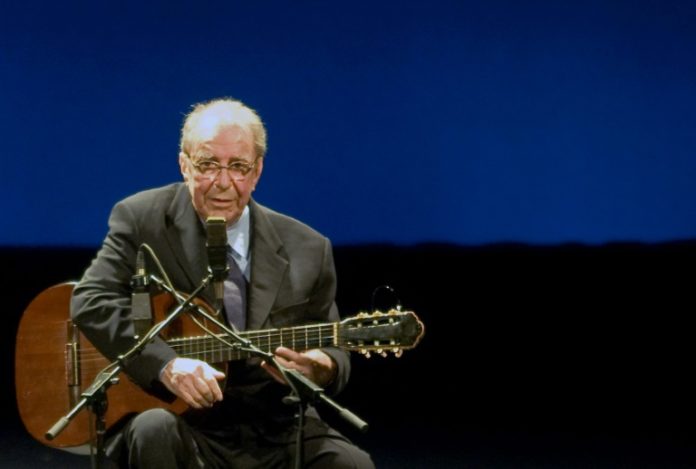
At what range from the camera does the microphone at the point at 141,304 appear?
2789mm

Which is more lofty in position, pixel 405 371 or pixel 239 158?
pixel 239 158

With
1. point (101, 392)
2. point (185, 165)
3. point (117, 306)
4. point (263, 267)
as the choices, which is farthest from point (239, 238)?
point (101, 392)

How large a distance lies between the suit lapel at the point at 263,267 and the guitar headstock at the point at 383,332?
0.75 feet

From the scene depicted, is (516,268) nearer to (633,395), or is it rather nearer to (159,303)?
(633,395)

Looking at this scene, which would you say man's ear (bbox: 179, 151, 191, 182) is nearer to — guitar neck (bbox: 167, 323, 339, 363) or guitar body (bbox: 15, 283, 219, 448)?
guitar neck (bbox: 167, 323, 339, 363)

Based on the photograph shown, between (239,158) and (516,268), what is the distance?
2.04 meters

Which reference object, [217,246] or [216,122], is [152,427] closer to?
[217,246]

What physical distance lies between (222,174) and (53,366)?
871mm

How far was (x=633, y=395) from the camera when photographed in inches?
197

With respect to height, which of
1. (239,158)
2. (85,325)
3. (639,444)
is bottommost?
(639,444)

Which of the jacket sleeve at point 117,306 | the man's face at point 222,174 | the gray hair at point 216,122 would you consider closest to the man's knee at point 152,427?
the jacket sleeve at point 117,306

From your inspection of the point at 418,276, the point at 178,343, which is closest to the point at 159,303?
the point at 178,343

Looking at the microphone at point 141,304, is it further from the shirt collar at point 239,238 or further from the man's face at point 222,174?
the shirt collar at point 239,238

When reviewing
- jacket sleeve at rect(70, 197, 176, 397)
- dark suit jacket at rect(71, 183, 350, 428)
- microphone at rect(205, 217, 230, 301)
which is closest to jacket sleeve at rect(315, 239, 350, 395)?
dark suit jacket at rect(71, 183, 350, 428)
